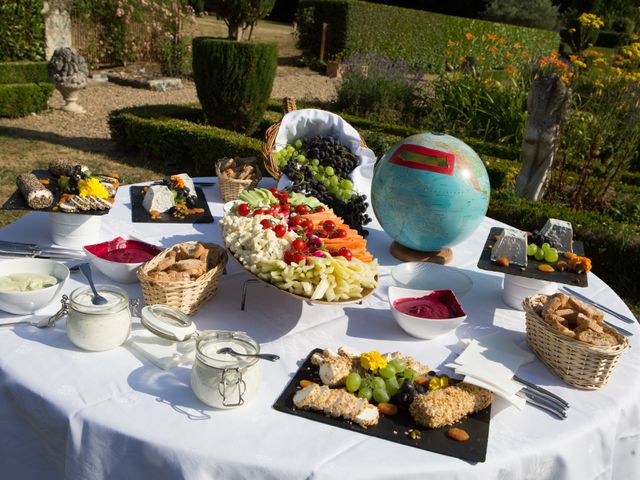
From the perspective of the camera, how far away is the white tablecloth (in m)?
1.71

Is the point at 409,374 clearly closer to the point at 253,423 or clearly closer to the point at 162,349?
the point at 253,423

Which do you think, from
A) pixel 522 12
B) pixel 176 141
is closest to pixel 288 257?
pixel 176 141

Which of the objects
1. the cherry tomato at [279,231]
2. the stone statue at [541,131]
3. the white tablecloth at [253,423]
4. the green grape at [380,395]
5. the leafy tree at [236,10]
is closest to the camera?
the white tablecloth at [253,423]

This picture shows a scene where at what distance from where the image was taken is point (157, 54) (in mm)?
15727

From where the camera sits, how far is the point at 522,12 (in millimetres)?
27453

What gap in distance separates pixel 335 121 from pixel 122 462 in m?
2.62

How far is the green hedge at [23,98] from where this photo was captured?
33.9ft

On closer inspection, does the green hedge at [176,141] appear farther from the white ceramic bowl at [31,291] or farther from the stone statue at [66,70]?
the white ceramic bowl at [31,291]

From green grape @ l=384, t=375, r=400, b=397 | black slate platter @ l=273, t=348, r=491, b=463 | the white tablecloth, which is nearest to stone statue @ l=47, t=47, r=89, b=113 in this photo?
the white tablecloth

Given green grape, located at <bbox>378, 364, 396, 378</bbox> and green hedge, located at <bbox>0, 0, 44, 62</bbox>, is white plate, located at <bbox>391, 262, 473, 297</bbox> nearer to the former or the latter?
green grape, located at <bbox>378, 364, 396, 378</bbox>

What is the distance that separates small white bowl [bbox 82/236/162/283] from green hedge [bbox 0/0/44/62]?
39.1ft

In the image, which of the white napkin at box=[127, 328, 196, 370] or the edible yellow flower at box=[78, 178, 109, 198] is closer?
the white napkin at box=[127, 328, 196, 370]

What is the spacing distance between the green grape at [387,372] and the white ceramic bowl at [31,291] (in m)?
1.30

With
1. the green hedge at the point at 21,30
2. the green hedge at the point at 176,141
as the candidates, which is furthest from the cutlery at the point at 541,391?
the green hedge at the point at 21,30
